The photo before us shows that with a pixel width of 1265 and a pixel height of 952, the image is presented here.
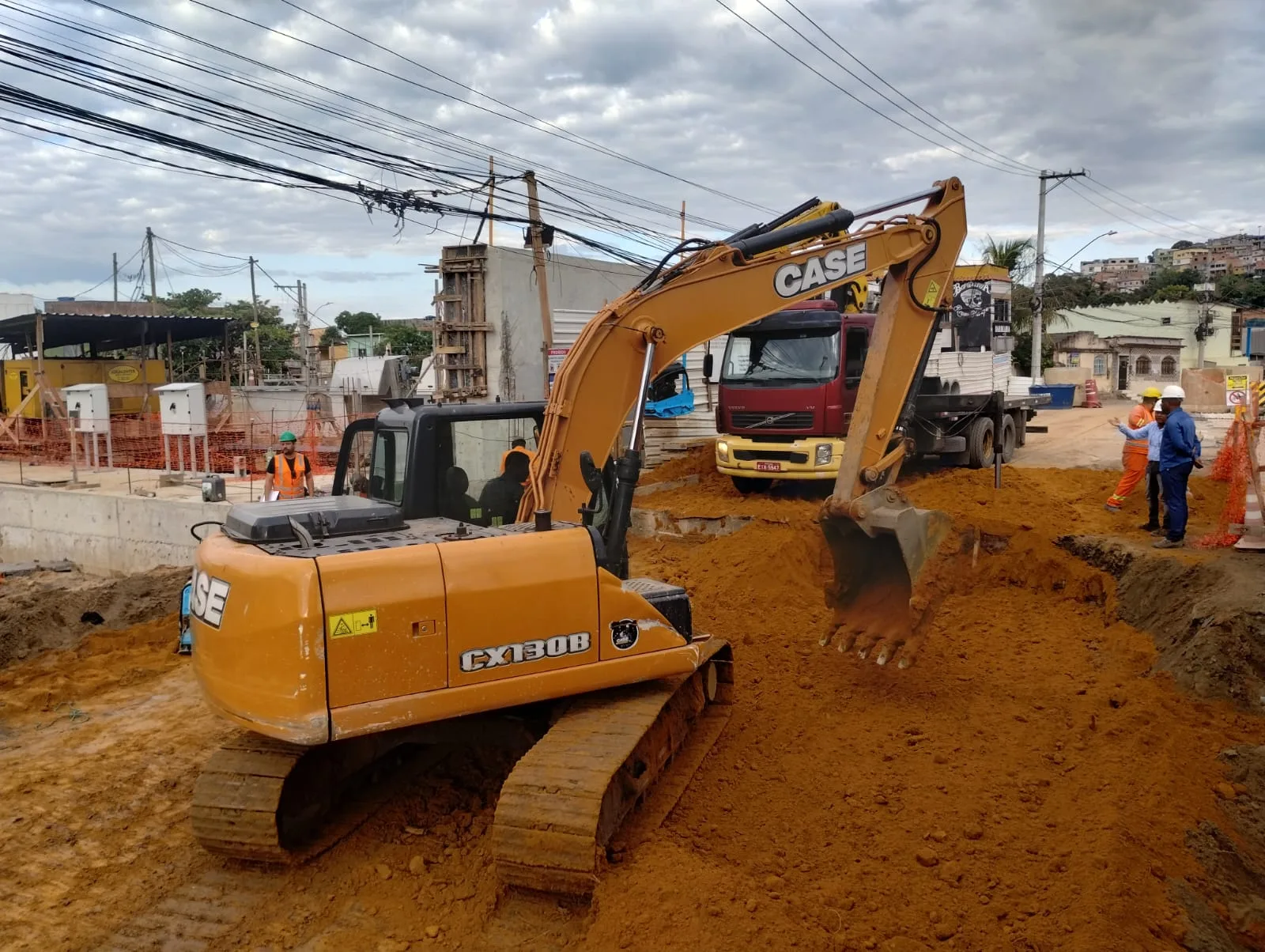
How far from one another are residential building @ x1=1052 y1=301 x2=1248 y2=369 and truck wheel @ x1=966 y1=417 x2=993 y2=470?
37777 mm

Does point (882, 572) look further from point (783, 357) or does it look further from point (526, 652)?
point (783, 357)

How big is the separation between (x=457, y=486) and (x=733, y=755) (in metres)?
2.23

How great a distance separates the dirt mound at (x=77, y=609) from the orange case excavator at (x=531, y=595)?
5.92 meters

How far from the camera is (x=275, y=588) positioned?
3900 mm

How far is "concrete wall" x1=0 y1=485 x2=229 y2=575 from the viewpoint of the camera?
1285cm

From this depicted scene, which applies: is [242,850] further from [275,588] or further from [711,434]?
[711,434]

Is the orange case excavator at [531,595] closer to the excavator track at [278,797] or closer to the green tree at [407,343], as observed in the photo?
the excavator track at [278,797]

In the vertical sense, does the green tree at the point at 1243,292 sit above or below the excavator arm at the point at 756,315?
above

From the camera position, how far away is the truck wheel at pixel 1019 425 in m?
15.8

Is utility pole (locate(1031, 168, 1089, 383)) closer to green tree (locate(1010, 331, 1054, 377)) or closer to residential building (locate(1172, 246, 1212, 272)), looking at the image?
green tree (locate(1010, 331, 1054, 377))

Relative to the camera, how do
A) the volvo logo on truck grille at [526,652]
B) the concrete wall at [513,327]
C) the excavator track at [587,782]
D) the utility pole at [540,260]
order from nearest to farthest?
the excavator track at [587,782] → the volvo logo on truck grille at [526,652] → the utility pole at [540,260] → the concrete wall at [513,327]

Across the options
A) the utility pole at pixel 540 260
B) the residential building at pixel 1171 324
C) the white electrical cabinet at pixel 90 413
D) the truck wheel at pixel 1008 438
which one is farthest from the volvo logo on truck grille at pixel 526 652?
the residential building at pixel 1171 324

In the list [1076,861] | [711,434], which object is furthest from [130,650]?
[711,434]

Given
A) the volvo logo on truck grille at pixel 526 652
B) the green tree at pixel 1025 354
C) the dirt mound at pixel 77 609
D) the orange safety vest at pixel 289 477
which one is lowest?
the dirt mound at pixel 77 609
